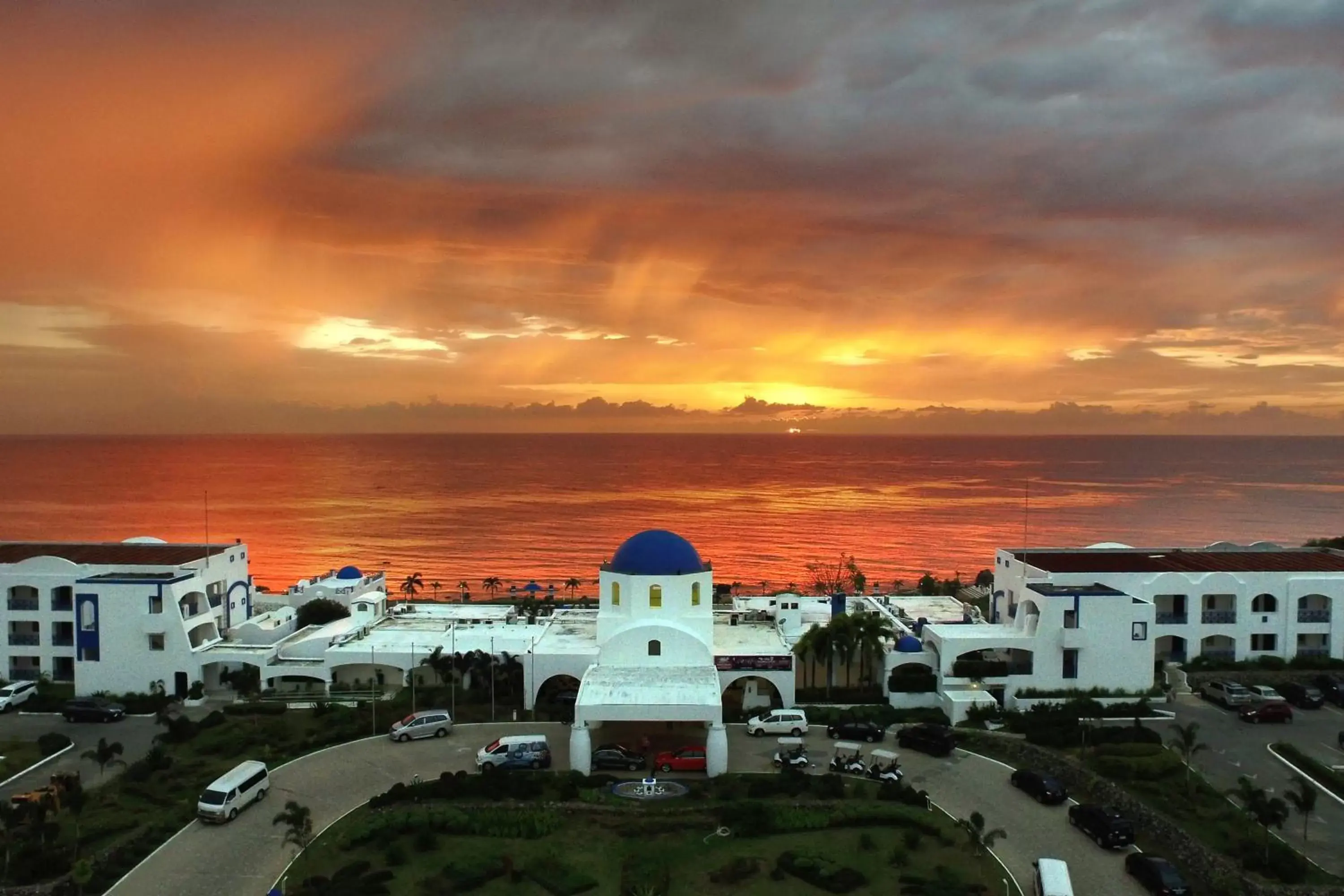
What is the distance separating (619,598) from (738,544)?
226 feet

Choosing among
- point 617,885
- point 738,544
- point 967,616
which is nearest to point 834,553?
point 738,544

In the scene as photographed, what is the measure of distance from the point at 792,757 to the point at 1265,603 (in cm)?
2854

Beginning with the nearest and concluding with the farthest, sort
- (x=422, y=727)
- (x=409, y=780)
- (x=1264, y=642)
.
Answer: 1. (x=409, y=780)
2. (x=422, y=727)
3. (x=1264, y=642)

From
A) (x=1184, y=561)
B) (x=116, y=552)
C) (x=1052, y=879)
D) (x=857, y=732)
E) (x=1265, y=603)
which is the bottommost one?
(x=857, y=732)

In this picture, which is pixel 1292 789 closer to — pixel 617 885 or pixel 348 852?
pixel 617 885

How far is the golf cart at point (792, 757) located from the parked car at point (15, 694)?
32.8 meters

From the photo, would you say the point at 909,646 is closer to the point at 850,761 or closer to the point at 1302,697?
the point at 850,761

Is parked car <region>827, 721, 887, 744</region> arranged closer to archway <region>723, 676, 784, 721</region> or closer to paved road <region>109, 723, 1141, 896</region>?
paved road <region>109, 723, 1141, 896</region>

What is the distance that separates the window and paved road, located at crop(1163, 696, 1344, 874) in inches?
243

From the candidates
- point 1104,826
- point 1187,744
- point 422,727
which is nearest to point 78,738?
point 422,727

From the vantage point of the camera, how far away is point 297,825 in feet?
82.1

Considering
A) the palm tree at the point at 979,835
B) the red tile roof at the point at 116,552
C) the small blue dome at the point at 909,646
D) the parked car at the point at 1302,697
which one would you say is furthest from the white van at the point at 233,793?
the parked car at the point at 1302,697

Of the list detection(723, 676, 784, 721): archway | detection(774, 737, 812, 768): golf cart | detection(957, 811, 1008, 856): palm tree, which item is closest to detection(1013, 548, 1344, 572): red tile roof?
detection(723, 676, 784, 721): archway

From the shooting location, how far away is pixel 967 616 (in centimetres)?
4838
